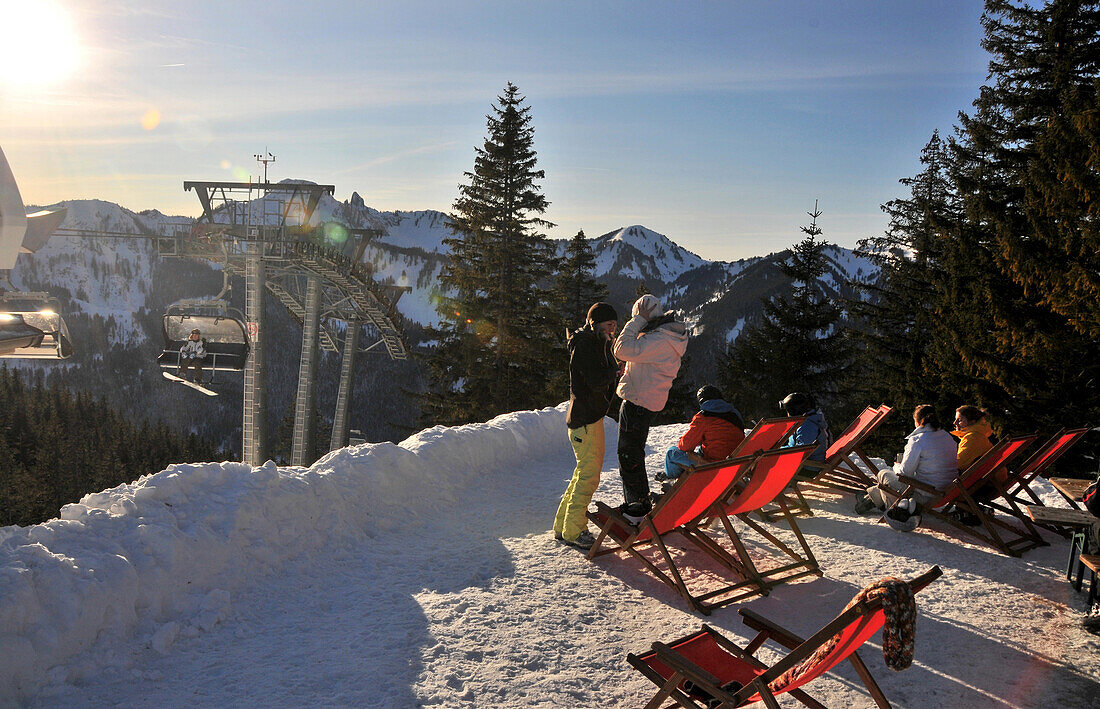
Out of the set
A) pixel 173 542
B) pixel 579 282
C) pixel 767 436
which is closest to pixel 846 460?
pixel 767 436

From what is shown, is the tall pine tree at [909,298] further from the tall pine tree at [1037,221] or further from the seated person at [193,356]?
the seated person at [193,356]

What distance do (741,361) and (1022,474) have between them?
23.6 m

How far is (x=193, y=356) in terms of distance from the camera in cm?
2036

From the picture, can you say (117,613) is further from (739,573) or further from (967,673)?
(967,673)

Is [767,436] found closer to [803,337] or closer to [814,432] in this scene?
[814,432]

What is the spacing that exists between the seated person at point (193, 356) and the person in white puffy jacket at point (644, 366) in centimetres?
1884

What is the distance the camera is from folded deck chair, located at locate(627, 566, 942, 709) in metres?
2.38

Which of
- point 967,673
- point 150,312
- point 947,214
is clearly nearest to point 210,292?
point 150,312

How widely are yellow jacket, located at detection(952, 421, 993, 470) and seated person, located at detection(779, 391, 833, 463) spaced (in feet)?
4.18

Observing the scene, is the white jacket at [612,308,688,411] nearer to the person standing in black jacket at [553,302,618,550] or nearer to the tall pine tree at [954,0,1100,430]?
the person standing in black jacket at [553,302,618,550]

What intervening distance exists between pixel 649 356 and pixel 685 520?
1.28m

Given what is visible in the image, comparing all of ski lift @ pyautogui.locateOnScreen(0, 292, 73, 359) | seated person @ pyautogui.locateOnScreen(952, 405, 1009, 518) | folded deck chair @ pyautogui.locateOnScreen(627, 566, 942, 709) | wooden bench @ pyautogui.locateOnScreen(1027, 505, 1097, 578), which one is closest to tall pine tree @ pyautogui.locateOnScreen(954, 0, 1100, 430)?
seated person @ pyautogui.locateOnScreen(952, 405, 1009, 518)

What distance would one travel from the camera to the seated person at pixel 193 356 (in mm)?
20195

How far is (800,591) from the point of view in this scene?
4.73 m
